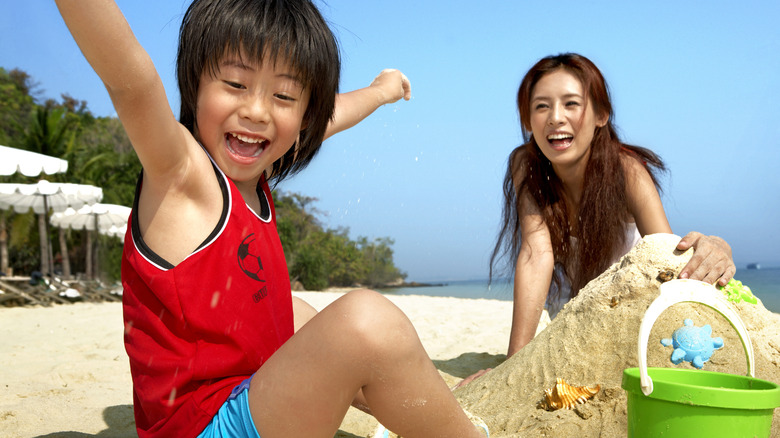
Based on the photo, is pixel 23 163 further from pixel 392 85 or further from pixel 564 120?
pixel 564 120

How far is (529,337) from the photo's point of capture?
3.55m

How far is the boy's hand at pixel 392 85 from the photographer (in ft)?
11.4

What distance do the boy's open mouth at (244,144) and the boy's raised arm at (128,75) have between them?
1.11 ft

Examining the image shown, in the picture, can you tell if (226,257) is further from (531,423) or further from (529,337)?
(529,337)

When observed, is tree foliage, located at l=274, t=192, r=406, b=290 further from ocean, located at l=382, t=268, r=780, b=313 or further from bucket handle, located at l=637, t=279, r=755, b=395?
bucket handle, located at l=637, t=279, r=755, b=395

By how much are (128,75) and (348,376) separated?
1.02 meters

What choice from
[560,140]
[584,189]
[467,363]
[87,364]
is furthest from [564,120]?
[87,364]

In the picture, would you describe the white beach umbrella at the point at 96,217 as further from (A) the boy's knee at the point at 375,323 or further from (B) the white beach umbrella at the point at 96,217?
(A) the boy's knee at the point at 375,323

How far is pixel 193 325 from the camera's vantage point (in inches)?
72.1

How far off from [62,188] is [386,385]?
11.9 meters

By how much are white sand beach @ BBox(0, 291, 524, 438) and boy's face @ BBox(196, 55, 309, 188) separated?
1480 millimetres

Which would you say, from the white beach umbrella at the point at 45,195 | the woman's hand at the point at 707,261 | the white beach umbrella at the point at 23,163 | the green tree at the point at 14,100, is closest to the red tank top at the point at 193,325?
the woman's hand at the point at 707,261

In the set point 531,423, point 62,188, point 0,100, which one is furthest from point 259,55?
point 0,100

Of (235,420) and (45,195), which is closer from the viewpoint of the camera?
(235,420)
